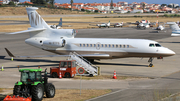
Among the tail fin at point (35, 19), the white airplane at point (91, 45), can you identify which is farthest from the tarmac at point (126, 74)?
the tail fin at point (35, 19)

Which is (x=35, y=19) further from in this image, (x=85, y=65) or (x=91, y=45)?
(x=85, y=65)

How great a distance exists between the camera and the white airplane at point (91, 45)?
116 ft

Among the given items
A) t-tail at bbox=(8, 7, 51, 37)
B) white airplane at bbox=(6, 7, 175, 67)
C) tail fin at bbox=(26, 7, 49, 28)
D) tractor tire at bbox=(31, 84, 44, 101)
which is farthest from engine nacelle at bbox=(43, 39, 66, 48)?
tractor tire at bbox=(31, 84, 44, 101)

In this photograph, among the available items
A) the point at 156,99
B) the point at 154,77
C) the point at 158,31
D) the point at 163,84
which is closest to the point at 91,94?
the point at 156,99

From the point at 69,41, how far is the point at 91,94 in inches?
658

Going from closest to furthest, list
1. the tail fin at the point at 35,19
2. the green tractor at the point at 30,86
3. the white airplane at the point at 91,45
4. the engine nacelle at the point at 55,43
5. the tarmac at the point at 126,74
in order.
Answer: the green tractor at the point at 30,86
the tarmac at the point at 126,74
the white airplane at the point at 91,45
the engine nacelle at the point at 55,43
the tail fin at the point at 35,19

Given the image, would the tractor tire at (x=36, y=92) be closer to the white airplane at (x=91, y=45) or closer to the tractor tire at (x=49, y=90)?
the tractor tire at (x=49, y=90)

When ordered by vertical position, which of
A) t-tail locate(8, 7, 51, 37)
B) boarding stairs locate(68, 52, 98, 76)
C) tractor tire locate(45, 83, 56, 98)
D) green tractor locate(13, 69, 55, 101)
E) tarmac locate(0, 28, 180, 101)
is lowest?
tarmac locate(0, 28, 180, 101)

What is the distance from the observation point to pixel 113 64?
3838cm

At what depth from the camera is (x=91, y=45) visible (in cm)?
3684

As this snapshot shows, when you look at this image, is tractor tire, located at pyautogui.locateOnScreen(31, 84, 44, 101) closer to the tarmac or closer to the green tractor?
the green tractor

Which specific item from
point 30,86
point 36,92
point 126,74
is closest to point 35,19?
point 126,74

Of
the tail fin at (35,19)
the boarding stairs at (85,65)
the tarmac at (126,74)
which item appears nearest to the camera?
the tarmac at (126,74)

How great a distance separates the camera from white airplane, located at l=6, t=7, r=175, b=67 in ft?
116
